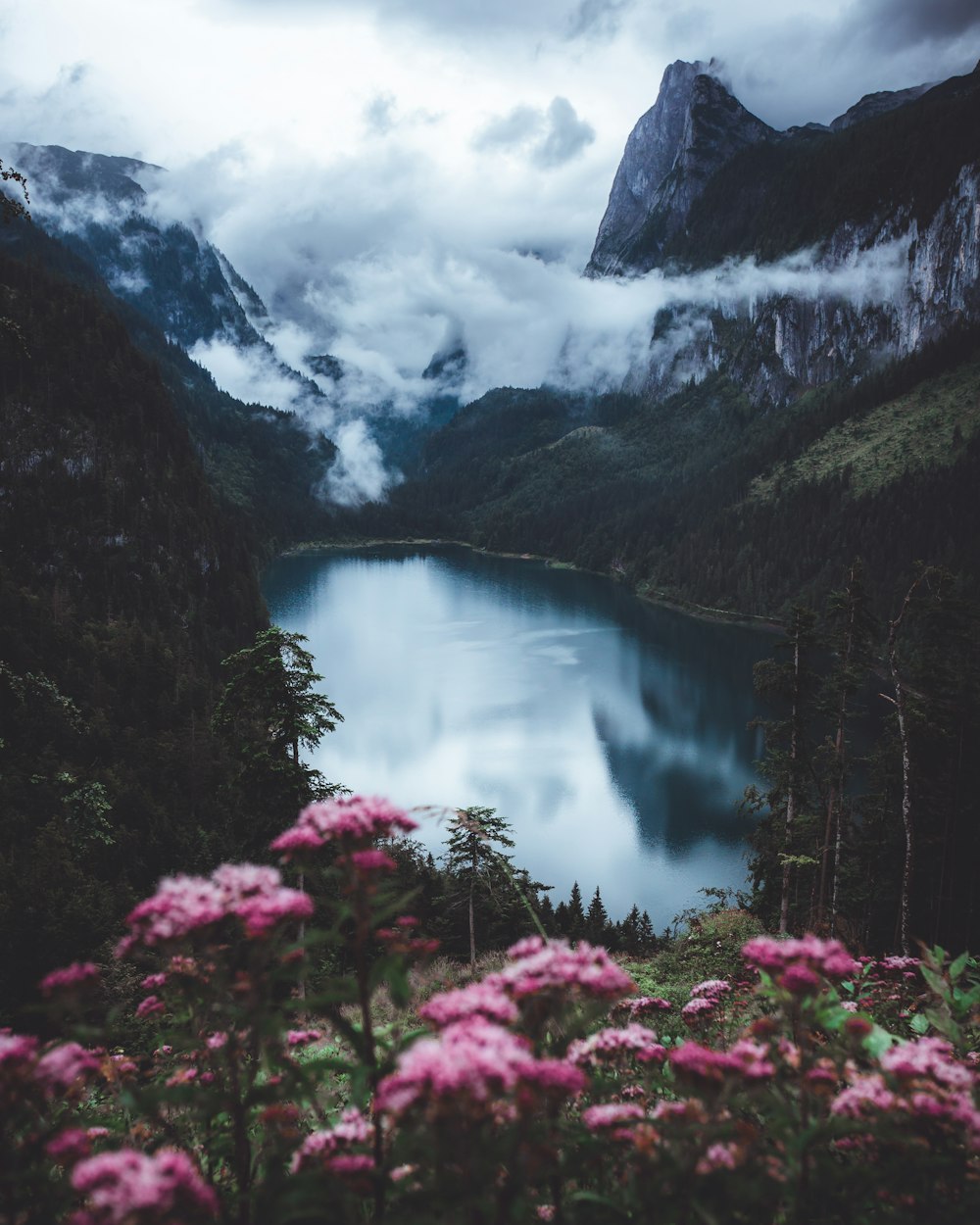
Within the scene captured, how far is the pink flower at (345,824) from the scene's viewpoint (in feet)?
8.52

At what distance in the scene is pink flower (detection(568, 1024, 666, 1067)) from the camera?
2924 mm

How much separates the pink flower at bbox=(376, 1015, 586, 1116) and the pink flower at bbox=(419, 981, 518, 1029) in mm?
103

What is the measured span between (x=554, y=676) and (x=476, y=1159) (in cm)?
7450

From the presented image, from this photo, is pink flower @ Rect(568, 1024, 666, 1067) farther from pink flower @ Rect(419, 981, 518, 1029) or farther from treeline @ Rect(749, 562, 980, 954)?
treeline @ Rect(749, 562, 980, 954)

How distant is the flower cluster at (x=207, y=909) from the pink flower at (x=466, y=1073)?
0.66 metres

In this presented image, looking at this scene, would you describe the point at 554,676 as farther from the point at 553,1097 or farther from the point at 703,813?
the point at 553,1097

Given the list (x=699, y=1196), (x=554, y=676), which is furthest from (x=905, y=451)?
(x=699, y=1196)

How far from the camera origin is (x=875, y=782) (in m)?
22.4

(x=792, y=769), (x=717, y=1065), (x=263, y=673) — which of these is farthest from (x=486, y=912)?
(x=717, y=1065)

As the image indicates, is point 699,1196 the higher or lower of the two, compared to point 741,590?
higher

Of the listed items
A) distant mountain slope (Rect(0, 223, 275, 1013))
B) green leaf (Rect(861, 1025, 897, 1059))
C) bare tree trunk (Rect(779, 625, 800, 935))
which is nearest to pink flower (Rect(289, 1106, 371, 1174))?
green leaf (Rect(861, 1025, 897, 1059))

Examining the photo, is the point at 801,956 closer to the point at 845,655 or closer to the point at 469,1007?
the point at 469,1007

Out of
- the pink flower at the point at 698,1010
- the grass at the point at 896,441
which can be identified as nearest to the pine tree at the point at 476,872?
the pink flower at the point at 698,1010

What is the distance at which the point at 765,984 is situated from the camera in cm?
315
